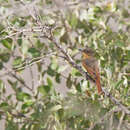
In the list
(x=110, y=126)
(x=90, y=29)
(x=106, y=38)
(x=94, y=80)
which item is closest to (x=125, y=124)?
(x=110, y=126)

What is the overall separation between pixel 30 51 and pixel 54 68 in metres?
0.28

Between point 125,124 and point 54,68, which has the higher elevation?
point 54,68

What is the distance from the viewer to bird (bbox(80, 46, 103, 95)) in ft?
12.3

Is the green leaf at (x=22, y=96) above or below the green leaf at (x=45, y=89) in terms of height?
below

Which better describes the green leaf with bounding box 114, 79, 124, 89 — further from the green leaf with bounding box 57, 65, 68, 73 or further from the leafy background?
the green leaf with bounding box 57, 65, 68, 73

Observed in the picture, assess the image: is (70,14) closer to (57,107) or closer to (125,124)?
(57,107)

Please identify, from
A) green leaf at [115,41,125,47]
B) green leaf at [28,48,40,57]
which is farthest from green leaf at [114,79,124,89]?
green leaf at [28,48,40,57]

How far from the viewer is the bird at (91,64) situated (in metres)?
3.74

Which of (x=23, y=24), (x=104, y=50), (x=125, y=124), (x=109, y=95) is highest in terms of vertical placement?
(x=23, y=24)

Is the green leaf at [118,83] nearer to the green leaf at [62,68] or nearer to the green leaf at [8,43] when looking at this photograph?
the green leaf at [62,68]

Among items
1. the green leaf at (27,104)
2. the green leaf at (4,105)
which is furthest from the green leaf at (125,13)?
the green leaf at (4,105)

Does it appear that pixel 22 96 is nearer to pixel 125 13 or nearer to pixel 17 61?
pixel 17 61

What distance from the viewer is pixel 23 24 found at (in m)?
3.70

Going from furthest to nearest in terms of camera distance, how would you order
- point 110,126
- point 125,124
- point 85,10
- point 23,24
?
1. point 85,10
2. point 23,24
3. point 125,124
4. point 110,126
